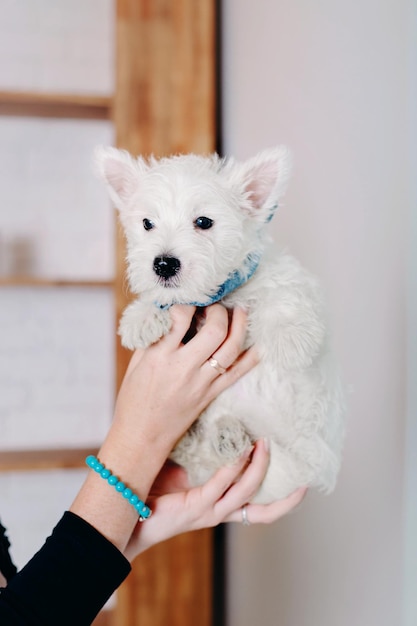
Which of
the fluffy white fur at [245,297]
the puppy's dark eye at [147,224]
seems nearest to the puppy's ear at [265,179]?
the fluffy white fur at [245,297]

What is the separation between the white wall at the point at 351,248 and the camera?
3.03 feet

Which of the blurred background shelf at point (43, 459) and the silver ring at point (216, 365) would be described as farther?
the blurred background shelf at point (43, 459)

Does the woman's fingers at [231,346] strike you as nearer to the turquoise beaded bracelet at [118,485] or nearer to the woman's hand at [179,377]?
the woman's hand at [179,377]

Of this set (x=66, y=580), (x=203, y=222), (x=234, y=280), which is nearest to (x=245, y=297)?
(x=234, y=280)

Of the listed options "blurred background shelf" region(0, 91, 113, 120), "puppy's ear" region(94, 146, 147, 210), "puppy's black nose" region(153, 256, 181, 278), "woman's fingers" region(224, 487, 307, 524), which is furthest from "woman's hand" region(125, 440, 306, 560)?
"blurred background shelf" region(0, 91, 113, 120)

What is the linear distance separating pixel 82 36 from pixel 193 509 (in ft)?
5.75

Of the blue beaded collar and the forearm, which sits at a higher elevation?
the blue beaded collar

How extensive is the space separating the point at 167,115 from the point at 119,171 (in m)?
0.93

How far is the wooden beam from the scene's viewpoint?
1.85m

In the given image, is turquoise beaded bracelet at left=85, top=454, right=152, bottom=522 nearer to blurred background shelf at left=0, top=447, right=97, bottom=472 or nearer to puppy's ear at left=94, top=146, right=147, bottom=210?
puppy's ear at left=94, top=146, right=147, bottom=210

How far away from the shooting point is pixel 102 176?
1.01 meters

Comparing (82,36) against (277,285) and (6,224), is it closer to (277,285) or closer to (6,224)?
(6,224)

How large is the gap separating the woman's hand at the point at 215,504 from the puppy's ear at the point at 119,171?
45 centimetres

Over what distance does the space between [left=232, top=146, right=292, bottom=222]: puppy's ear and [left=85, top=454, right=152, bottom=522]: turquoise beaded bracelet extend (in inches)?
17.2
